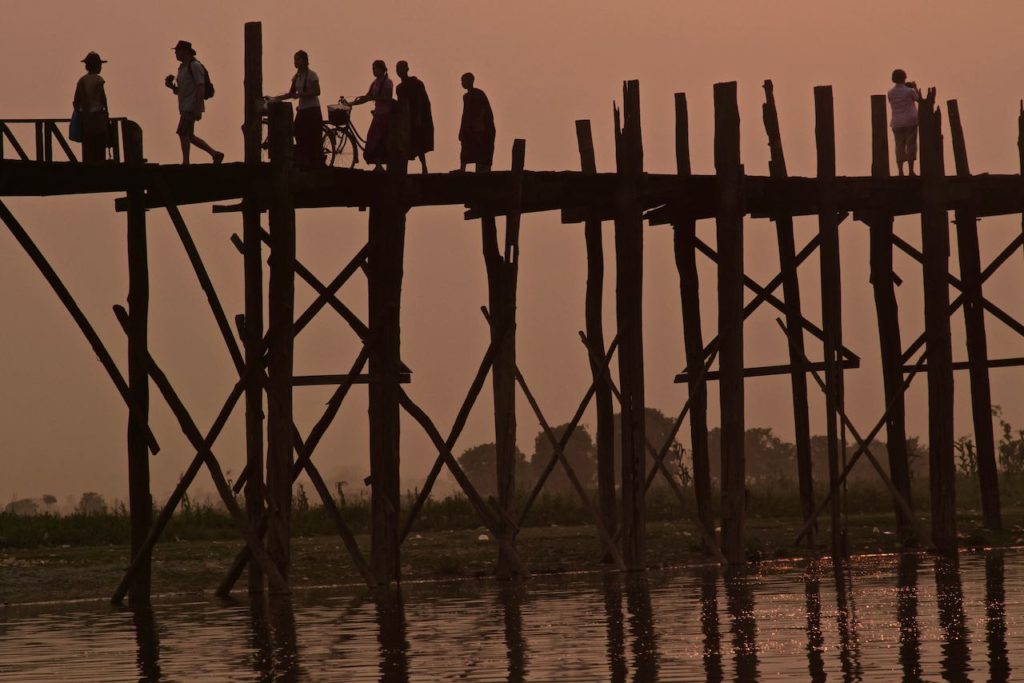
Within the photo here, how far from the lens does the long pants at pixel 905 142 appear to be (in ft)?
87.4

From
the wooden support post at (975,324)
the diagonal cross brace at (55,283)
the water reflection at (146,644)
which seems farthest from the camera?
the wooden support post at (975,324)

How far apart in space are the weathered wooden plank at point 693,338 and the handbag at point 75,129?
6.79 metres

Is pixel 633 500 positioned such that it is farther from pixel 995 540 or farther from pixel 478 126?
pixel 995 540

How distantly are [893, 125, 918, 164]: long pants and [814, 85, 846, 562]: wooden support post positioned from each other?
9.47 ft

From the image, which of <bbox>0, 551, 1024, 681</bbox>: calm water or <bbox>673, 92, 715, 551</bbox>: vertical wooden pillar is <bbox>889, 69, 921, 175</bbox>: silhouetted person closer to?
<bbox>673, 92, 715, 551</bbox>: vertical wooden pillar

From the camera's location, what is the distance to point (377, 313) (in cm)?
2152

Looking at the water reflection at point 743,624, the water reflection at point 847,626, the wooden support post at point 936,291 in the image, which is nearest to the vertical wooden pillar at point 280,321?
the water reflection at point 743,624

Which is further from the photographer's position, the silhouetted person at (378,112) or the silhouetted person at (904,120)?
the silhouetted person at (904,120)

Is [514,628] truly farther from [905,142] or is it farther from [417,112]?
[905,142]

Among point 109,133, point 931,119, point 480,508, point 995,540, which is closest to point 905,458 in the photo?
point 995,540

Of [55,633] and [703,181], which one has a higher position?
[703,181]

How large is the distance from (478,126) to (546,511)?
888 centimetres

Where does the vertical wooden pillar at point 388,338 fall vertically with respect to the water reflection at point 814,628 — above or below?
above

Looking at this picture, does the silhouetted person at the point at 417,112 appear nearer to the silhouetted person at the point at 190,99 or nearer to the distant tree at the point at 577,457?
the silhouetted person at the point at 190,99
